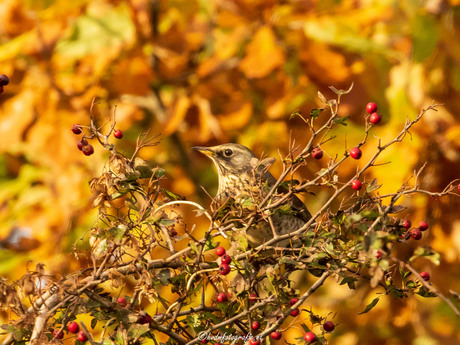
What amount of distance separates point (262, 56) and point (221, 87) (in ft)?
1.58

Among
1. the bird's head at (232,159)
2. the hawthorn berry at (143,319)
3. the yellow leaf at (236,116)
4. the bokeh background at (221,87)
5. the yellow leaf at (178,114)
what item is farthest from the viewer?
the yellow leaf at (236,116)

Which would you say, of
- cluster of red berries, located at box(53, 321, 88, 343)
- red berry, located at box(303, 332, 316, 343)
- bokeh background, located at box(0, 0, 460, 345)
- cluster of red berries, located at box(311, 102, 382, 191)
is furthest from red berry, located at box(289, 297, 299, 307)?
bokeh background, located at box(0, 0, 460, 345)

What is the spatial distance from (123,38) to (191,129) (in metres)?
0.70

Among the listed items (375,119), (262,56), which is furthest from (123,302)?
(262,56)

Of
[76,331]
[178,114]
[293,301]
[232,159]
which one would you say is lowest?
[232,159]

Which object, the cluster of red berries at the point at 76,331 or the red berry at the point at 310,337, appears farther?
the red berry at the point at 310,337

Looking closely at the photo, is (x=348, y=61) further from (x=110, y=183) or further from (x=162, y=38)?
(x=110, y=183)

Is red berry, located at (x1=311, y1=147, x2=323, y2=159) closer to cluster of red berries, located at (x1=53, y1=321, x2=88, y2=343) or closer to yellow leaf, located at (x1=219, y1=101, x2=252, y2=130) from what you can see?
cluster of red berries, located at (x1=53, y1=321, x2=88, y2=343)

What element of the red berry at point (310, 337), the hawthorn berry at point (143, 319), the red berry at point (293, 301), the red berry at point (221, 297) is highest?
the hawthorn berry at point (143, 319)

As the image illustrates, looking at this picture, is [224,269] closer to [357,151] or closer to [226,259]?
[226,259]

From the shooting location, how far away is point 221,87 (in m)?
4.14

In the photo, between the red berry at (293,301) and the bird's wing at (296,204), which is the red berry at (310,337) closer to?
the red berry at (293,301)

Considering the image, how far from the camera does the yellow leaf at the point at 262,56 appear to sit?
370 cm

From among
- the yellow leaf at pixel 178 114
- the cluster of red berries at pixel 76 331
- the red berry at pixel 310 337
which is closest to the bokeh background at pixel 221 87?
the yellow leaf at pixel 178 114
